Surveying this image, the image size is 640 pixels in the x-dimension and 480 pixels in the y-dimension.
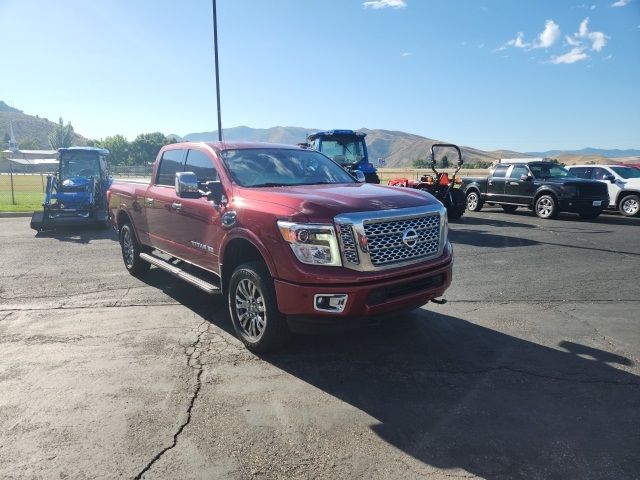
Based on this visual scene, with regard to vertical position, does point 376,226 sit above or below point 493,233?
above

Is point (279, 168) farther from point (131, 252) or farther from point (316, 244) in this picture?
point (131, 252)

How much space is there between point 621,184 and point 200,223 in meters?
16.0

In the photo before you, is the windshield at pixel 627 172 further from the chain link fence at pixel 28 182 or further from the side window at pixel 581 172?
the chain link fence at pixel 28 182

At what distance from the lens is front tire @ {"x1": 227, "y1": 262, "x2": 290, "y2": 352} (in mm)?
3979

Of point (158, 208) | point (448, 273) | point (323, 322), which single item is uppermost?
point (158, 208)

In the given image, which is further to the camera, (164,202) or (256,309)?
(164,202)

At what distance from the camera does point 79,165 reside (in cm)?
1456

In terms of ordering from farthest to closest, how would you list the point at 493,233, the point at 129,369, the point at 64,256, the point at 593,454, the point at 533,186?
1. the point at 533,186
2. the point at 493,233
3. the point at 64,256
4. the point at 129,369
5. the point at 593,454

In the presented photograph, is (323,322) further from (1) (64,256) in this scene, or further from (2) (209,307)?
(1) (64,256)

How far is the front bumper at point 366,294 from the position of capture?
141 inches

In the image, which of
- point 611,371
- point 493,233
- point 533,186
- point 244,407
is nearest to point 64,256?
point 244,407

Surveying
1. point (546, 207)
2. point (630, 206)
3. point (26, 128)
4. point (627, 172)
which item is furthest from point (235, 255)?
point (26, 128)

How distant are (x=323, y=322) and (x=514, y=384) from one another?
1.64m

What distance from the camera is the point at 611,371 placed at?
388cm
